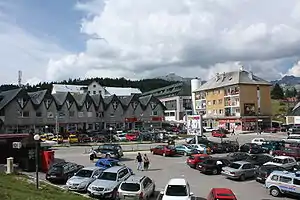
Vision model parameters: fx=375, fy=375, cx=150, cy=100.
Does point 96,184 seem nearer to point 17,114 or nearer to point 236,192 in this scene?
point 236,192

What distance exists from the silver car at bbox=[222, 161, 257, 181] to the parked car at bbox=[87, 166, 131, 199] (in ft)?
34.3

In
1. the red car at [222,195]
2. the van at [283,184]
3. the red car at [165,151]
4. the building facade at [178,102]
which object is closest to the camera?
the red car at [222,195]

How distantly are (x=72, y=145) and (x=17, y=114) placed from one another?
24656 mm

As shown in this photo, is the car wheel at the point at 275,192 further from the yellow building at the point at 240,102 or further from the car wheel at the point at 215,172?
the yellow building at the point at 240,102

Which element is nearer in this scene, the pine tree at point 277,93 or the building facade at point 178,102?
the building facade at point 178,102

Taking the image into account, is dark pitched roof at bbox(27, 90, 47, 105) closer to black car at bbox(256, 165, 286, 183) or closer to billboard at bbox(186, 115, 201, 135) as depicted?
billboard at bbox(186, 115, 201, 135)

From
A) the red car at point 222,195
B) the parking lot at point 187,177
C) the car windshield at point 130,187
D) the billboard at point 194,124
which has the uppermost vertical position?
the billboard at point 194,124

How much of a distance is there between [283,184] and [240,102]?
68.4 metres

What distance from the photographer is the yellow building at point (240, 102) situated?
90.8 m

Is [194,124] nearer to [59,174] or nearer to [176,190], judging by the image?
[59,174]

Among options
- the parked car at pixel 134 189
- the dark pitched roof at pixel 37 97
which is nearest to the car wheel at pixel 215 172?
the parked car at pixel 134 189

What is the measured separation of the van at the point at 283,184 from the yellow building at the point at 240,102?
216 feet

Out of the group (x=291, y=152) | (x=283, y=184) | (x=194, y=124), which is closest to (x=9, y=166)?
(x=283, y=184)

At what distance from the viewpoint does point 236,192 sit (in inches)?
1018
